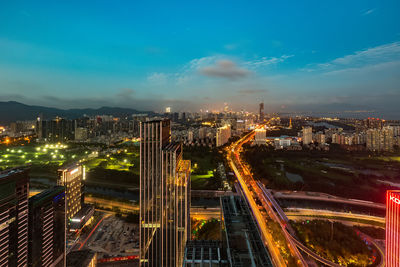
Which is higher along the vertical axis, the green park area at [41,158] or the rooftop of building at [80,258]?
the green park area at [41,158]

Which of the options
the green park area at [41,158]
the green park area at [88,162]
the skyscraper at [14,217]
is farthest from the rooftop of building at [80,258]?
the green park area at [41,158]

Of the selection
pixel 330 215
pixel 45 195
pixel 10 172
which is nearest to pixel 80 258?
pixel 45 195

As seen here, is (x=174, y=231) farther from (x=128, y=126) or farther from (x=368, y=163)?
(x=128, y=126)

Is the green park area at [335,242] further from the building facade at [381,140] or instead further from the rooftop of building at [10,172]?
the building facade at [381,140]

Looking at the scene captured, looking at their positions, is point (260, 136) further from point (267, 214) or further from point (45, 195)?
point (45, 195)

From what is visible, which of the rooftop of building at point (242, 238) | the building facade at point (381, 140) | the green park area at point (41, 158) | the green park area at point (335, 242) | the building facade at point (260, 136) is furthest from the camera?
the building facade at point (260, 136)

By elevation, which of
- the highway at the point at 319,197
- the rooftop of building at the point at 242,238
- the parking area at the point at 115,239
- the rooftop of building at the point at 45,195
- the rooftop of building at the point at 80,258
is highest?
the rooftop of building at the point at 45,195

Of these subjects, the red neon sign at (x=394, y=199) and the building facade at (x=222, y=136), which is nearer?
the red neon sign at (x=394, y=199)
